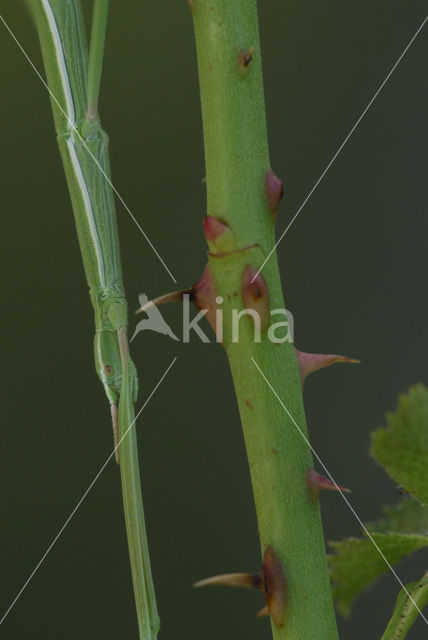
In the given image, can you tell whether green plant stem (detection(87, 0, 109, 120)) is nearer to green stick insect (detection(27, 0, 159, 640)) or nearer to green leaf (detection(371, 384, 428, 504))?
green stick insect (detection(27, 0, 159, 640))

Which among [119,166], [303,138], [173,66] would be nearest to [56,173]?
[119,166]

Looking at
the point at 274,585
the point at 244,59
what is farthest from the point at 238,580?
the point at 244,59

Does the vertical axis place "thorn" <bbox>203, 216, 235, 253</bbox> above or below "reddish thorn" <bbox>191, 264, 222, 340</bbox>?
above

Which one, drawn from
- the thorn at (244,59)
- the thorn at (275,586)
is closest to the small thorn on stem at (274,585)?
the thorn at (275,586)

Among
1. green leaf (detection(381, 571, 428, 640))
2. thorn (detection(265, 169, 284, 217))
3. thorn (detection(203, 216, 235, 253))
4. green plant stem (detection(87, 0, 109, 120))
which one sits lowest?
green leaf (detection(381, 571, 428, 640))

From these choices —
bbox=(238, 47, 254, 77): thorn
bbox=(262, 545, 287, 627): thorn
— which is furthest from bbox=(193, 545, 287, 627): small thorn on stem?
bbox=(238, 47, 254, 77): thorn

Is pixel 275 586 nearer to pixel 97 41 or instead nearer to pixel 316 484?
pixel 316 484
